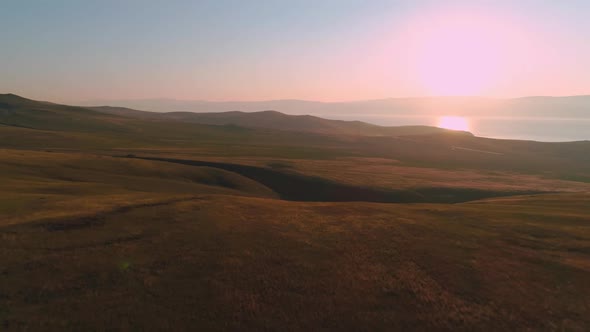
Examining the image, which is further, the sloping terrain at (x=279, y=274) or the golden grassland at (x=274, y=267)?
the golden grassland at (x=274, y=267)

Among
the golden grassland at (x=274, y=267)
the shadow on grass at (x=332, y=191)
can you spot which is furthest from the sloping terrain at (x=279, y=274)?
the shadow on grass at (x=332, y=191)

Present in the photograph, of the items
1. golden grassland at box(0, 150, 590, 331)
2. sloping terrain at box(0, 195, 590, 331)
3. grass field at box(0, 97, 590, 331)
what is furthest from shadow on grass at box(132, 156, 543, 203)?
sloping terrain at box(0, 195, 590, 331)

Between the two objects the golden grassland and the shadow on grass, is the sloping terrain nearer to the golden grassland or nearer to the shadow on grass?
the golden grassland

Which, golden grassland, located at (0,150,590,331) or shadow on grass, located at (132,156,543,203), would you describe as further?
shadow on grass, located at (132,156,543,203)

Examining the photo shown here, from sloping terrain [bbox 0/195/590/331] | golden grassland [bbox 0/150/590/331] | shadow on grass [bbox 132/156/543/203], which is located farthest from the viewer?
shadow on grass [bbox 132/156/543/203]

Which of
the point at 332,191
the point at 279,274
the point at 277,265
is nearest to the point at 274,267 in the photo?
the point at 277,265

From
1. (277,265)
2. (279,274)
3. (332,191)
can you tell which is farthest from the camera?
(332,191)

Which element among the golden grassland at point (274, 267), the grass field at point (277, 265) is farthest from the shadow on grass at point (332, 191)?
the golden grassland at point (274, 267)

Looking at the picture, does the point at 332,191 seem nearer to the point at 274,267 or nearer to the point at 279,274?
the point at 274,267

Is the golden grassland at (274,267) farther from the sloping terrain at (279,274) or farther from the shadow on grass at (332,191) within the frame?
the shadow on grass at (332,191)

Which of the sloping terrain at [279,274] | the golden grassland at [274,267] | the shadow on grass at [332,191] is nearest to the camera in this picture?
the sloping terrain at [279,274]

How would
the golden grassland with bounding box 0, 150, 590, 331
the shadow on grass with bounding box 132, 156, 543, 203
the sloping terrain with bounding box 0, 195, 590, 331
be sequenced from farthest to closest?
the shadow on grass with bounding box 132, 156, 543, 203, the golden grassland with bounding box 0, 150, 590, 331, the sloping terrain with bounding box 0, 195, 590, 331

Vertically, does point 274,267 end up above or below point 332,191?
above

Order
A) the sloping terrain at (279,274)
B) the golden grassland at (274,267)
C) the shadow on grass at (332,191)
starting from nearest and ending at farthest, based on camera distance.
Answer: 1. the sloping terrain at (279,274)
2. the golden grassland at (274,267)
3. the shadow on grass at (332,191)
